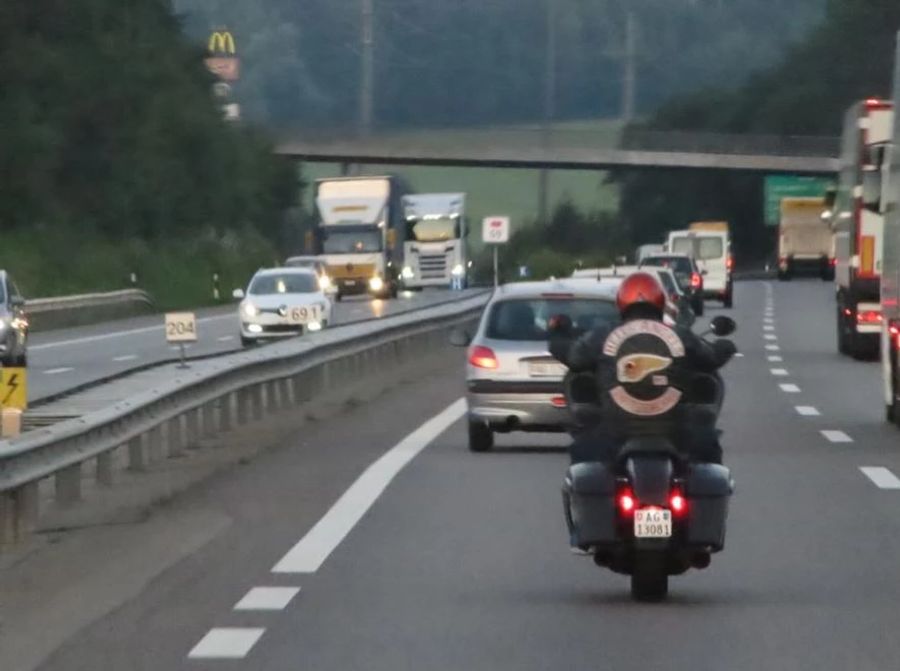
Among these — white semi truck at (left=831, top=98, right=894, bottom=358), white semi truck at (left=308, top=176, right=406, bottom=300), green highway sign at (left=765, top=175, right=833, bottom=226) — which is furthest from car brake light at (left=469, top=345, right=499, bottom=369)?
green highway sign at (left=765, top=175, right=833, bottom=226)

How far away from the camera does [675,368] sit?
11289 millimetres

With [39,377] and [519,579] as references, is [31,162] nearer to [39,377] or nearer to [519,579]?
[39,377]

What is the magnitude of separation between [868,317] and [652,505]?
81.0ft

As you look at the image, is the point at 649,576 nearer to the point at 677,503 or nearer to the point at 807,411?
the point at 677,503

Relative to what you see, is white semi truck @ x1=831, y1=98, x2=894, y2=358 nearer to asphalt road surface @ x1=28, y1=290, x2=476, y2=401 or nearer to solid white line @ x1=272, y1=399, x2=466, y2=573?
asphalt road surface @ x1=28, y1=290, x2=476, y2=401

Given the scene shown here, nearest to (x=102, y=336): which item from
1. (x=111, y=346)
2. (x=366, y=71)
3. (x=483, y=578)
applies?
Answer: (x=111, y=346)

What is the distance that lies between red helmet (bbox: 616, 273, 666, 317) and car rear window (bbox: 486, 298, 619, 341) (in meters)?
9.06

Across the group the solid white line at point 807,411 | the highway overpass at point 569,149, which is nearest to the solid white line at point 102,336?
the solid white line at point 807,411

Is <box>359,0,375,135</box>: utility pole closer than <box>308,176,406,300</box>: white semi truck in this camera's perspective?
No

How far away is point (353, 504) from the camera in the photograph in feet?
52.7

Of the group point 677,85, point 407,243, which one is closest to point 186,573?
point 407,243

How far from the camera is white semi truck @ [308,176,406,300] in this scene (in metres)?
78.6

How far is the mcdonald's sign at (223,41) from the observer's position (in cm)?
13812

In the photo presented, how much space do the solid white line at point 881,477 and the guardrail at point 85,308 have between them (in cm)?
3517
